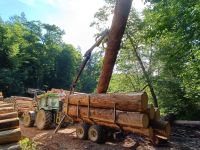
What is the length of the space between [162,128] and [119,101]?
203cm

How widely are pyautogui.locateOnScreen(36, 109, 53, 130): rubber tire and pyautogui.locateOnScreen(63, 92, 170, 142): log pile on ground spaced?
5099 mm

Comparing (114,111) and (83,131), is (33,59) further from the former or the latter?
(114,111)

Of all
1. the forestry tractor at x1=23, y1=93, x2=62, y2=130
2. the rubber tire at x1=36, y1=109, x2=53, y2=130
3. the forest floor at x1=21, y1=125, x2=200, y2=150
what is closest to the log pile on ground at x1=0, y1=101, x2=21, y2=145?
the forest floor at x1=21, y1=125, x2=200, y2=150

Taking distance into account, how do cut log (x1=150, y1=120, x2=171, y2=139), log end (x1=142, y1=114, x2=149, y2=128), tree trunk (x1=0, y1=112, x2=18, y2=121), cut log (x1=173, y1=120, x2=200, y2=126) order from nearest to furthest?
tree trunk (x1=0, y1=112, x2=18, y2=121) → log end (x1=142, y1=114, x2=149, y2=128) → cut log (x1=150, y1=120, x2=171, y2=139) → cut log (x1=173, y1=120, x2=200, y2=126)

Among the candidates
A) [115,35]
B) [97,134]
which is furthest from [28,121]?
[115,35]

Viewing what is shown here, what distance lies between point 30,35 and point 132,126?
60.2m

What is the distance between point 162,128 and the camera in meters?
12.1

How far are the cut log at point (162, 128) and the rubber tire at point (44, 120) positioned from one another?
8636 mm

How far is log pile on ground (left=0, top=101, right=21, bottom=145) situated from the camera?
15.4 feet

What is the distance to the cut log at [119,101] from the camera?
11.0 meters

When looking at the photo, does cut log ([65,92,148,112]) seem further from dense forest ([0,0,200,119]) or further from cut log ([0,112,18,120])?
→ cut log ([0,112,18,120])

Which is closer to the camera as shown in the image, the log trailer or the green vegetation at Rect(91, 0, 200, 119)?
the log trailer

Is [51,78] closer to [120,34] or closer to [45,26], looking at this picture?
[45,26]

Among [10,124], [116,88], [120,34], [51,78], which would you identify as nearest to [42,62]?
[51,78]
